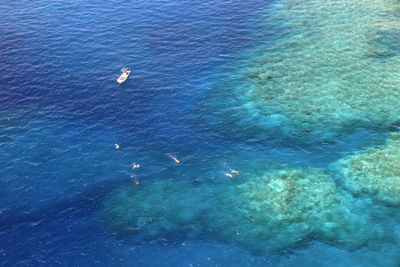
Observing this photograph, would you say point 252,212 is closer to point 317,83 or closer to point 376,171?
point 376,171

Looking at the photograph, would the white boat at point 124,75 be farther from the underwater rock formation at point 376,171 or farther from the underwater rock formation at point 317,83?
the underwater rock formation at point 376,171

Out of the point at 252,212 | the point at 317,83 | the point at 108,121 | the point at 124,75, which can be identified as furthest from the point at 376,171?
the point at 124,75

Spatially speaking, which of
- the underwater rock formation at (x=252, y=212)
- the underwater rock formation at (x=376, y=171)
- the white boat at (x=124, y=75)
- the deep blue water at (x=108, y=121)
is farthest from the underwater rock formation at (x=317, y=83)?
the white boat at (x=124, y=75)

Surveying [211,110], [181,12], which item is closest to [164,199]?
[211,110]

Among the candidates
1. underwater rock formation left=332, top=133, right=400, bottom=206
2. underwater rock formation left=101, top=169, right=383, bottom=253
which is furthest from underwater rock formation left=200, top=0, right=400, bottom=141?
underwater rock formation left=101, top=169, right=383, bottom=253

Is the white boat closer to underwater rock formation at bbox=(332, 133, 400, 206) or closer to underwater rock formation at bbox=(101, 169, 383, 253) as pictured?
underwater rock formation at bbox=(101, 169, 383, 253)

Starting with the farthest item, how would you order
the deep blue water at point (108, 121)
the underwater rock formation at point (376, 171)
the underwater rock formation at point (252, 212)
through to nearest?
the underwater rock formation at point (376, 171) → the deep blue water at point (108, 121) → the underwater rock formation at point (252, 212)
